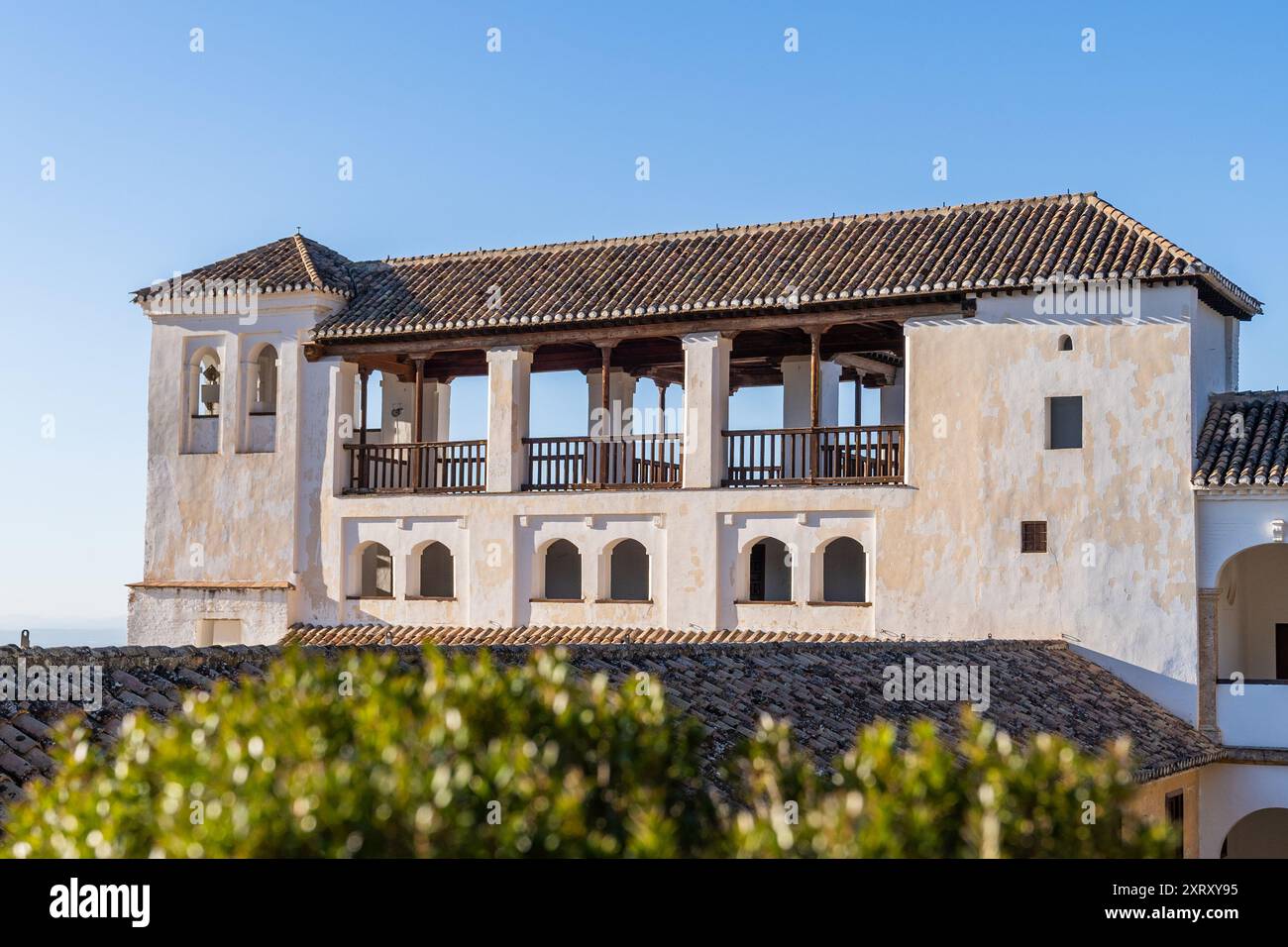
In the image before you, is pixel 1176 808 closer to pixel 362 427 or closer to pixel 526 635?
pixel 526 635

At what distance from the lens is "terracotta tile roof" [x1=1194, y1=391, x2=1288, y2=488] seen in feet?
60.1

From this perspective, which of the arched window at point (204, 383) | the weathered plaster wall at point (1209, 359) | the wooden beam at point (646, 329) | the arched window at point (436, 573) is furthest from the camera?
the arched window at point (436, 573)

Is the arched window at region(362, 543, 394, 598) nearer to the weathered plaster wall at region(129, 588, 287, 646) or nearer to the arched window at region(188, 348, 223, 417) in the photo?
the weathered plaster wall at region(129, 588, 287, 646)

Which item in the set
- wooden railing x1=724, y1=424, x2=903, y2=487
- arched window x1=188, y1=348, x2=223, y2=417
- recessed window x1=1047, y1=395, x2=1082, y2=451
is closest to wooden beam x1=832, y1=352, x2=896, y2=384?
wooden railing x1=724, y1=424, x2=903, y2=487

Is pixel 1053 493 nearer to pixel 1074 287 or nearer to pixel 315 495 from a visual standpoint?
pixel 1074 287

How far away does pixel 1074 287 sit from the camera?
1945 cm

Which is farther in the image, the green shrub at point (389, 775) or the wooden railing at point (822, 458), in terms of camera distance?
the wooden railing at point (822, 458)

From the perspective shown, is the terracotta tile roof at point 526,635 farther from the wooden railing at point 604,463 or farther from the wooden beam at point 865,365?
the wooden beam at point 865,365

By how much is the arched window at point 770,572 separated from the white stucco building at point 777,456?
7cm

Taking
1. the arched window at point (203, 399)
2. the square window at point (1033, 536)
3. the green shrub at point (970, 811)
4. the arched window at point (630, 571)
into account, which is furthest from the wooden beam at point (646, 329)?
the green shrub at point (970, 811)

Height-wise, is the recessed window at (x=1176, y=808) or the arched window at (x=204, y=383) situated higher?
the arched window at (x=204, y=383)

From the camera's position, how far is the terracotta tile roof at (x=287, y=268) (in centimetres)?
2452
